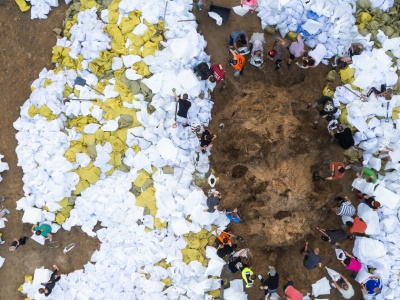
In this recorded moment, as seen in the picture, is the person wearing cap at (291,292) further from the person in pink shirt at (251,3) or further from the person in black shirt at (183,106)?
the person in pink shirt at (251,3)

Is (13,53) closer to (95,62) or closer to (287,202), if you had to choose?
(95,62)

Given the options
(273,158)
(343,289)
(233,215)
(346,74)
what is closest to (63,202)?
(233,215)

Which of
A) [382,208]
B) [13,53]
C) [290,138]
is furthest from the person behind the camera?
[13,53]

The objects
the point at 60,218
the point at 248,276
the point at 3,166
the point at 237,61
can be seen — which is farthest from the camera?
the point at 3,166

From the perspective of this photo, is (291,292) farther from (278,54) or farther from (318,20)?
(318,20)

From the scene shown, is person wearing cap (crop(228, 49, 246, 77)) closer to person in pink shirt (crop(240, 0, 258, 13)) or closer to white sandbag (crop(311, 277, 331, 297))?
person in pink shirt (crop(240, 0, 258, 13))

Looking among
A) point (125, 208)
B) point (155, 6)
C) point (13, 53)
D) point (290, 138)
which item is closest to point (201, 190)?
point (125, 208)
